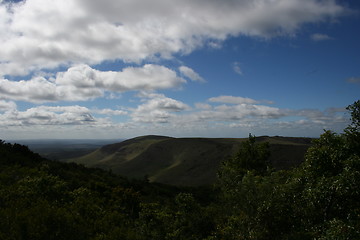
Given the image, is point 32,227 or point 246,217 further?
point 246,217

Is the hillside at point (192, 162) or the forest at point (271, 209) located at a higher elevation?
the forest at point (271, 209)

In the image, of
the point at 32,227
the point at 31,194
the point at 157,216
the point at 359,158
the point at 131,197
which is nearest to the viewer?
the point at 32,227

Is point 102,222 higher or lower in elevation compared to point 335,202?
lower

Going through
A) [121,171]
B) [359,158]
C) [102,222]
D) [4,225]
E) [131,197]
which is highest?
[359,158]

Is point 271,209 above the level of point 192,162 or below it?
above

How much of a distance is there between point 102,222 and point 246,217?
7818 millimetres

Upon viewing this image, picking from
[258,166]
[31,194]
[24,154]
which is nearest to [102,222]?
[31,194]

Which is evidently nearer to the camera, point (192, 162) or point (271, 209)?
point (271, 209)

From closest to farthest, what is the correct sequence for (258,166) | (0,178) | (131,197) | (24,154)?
(0,178) < (131,197) < (258,166) < (24,154)

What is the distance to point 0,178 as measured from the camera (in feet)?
70.8

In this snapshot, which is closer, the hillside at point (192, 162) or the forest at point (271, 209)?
the forest at point (271, 209)

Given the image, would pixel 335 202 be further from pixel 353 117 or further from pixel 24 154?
pixel 24 154

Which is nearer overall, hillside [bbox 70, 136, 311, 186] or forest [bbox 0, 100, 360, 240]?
forest [bbox 0, 100, 360, 240]

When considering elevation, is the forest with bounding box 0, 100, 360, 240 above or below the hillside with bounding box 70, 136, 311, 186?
above
